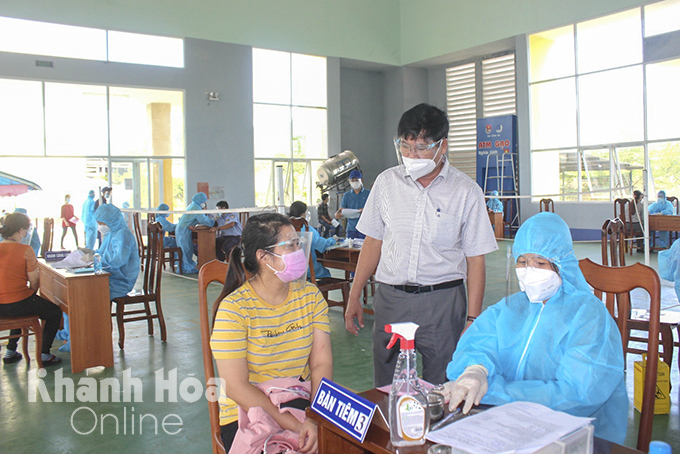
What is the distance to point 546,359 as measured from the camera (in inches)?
61.0

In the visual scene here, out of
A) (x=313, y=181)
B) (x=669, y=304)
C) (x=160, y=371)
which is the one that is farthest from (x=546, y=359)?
(x=313, y=181)

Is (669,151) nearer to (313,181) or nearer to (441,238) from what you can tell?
(313,181)

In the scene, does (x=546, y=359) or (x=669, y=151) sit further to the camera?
(x=669, y=151)

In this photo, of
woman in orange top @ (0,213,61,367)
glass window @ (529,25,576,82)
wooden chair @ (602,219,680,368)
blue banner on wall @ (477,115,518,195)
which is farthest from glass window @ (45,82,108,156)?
wooden chair @ (602,219,680,368)

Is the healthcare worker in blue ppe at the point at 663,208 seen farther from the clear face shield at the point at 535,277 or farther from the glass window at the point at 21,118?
the glass window at the point at 21,118

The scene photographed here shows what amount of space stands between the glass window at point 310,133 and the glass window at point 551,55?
5.43 meters

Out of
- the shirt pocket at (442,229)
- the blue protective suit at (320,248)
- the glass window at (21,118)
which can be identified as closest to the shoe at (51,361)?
the blue protective suit at (320,248)

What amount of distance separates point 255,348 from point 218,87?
1177 centimetres

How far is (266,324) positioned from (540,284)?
34.5 inches

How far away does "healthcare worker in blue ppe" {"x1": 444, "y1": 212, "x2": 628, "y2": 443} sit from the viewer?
1409 millimetres

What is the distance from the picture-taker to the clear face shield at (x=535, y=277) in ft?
5.26

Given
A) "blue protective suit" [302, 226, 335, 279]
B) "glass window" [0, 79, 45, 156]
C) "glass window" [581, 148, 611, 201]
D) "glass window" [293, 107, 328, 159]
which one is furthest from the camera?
"glass window" [293, 107, 328, 159]

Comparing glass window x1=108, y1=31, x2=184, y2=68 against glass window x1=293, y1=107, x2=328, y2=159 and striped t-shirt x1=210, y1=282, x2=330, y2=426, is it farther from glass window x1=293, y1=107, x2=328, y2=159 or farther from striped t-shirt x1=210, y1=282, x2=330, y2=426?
striped t-shirt x1=210, y1=282, x2=330, y2=426

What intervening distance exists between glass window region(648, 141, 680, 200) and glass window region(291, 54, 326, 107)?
7942 mm
